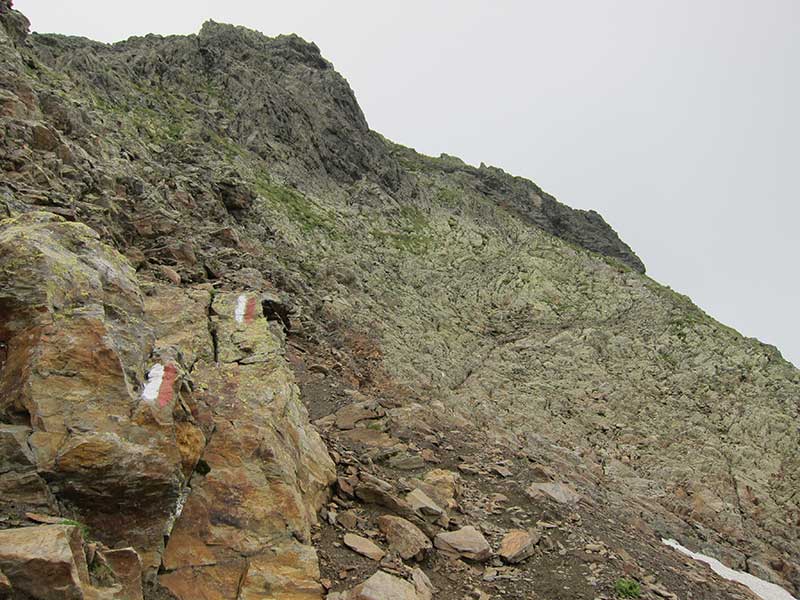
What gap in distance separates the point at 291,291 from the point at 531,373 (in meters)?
16.1

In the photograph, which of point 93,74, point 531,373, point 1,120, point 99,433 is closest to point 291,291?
point 1,120

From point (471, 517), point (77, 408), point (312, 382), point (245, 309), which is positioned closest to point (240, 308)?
point (245, 309)

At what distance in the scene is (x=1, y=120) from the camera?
581 inches

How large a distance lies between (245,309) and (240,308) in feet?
0.38

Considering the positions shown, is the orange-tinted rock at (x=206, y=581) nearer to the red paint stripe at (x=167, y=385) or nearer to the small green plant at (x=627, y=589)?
the red paint stripe at (x=167, y=385)

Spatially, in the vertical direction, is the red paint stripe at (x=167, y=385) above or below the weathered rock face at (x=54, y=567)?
above

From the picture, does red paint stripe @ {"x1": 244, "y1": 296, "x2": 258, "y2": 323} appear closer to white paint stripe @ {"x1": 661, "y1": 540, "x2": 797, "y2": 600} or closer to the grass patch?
white paint stripe @ {"x1": 661, "y1": 540, "x2": 797, "y2": 600}

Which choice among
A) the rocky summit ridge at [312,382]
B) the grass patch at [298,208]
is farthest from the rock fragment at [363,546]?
the grass patch at [298,208]

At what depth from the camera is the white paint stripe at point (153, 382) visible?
23.5 ft

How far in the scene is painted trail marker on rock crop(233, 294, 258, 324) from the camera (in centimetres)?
1184

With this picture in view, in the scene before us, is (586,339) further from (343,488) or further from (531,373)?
(343,488)

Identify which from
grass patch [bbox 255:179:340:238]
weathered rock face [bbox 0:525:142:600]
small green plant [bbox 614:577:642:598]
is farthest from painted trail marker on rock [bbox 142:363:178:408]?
grass patch [bbox 255:179:340:238]

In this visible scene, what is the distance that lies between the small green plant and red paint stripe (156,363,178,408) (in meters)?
8.50

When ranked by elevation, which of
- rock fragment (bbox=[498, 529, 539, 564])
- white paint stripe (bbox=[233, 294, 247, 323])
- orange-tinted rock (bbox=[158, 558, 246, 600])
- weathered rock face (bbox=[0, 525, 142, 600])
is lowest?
orange-tinted rock (bbox=[158, 558, 246, 600])
